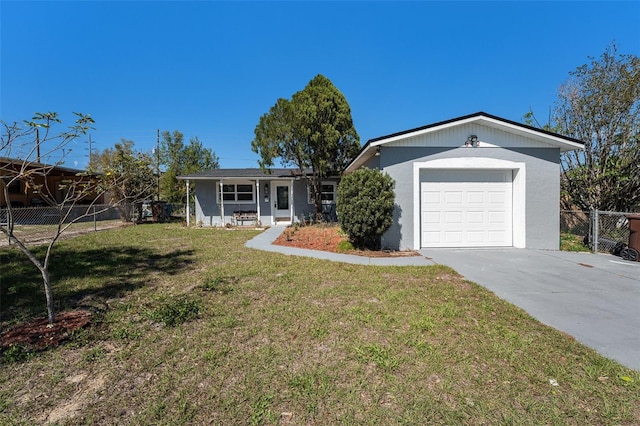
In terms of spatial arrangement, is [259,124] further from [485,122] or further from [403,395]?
[403,395]

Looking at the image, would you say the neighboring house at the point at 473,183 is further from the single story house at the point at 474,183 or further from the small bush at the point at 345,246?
the small bush at the point at 345,246

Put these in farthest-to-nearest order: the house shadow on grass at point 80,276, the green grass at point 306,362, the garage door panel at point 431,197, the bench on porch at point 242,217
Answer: the bench on porch at point 242,217 → the garage door panel at point 431,197 → the house shadow on grass at point 80,276 → the green grass at point 306,362

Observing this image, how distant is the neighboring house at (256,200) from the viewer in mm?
15688

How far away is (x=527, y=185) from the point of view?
834cm

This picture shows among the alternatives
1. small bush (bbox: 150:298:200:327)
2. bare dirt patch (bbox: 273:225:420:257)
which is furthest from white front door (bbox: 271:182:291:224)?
small bush (bbox: 150:298:200:327)

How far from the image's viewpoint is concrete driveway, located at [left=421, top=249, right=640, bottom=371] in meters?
3.34

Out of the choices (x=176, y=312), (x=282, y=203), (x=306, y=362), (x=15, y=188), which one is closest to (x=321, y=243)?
(x=176, y=312)

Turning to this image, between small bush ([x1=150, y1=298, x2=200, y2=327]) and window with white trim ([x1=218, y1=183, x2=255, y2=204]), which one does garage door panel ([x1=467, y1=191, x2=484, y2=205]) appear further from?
window with white trim ([x1=218, y1=183, x2=255, y2=204])

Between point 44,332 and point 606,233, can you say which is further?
point 606,233

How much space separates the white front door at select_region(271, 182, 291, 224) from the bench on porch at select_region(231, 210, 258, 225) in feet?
3.60

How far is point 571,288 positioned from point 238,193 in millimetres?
14291

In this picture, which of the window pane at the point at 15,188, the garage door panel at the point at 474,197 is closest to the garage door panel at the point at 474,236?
the garage door panel at the point at 474,197

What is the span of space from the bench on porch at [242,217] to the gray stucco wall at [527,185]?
9.03 m

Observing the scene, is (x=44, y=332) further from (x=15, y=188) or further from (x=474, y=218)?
(x=15, y=188)
